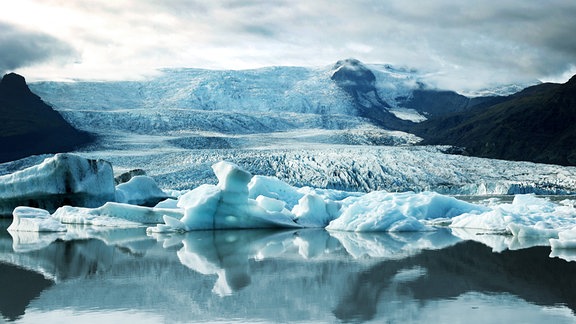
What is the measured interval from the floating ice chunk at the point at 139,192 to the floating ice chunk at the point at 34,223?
5554mm

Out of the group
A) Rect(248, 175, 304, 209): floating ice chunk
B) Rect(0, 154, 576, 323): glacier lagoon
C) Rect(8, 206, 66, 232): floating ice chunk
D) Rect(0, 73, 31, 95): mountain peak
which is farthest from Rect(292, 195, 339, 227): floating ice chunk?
Rect(0, 73, 31, 95): mountain peak

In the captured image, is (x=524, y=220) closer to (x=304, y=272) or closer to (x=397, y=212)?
(x=397, y=212)

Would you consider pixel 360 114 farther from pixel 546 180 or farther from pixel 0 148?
pixel 546 180

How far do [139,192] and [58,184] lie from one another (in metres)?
2.97

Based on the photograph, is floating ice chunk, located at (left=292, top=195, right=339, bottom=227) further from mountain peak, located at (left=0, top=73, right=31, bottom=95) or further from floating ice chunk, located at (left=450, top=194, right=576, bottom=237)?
mountain peak, located at (left=0, top=73, right=31, bottom=95)

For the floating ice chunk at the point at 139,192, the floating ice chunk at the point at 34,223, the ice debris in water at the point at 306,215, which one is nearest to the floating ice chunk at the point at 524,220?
the ice debris in water at the point at 306,215

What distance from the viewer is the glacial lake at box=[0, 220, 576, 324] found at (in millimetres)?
5438

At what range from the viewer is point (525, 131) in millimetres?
63531

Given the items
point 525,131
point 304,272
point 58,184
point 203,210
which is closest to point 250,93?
point 525,131

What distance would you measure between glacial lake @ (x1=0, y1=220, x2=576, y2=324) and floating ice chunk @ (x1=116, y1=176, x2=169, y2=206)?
8612mm

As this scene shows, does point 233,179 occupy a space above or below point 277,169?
above

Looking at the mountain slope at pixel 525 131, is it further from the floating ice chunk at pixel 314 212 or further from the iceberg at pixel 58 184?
the floating ice chunk at pixel 314 212

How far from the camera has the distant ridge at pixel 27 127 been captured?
47.9 metres

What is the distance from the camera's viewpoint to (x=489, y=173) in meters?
32.0
